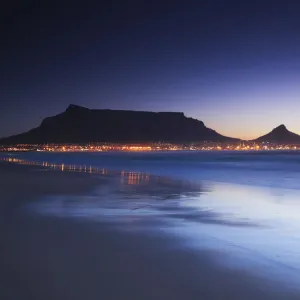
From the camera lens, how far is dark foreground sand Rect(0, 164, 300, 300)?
539 centimetres

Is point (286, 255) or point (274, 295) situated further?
point (286, 255)

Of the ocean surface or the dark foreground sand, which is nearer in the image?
the dark foreground sand

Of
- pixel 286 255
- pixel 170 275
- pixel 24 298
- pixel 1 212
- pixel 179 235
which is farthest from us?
pixel 1 212

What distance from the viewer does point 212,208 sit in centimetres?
1361

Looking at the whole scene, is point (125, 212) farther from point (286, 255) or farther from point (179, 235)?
point (286, 255)

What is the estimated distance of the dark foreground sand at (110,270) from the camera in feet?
17.7

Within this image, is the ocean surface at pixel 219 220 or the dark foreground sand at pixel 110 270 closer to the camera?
the dark foreground sand at pixel 110 270

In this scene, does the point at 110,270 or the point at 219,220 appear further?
the point at 219,220

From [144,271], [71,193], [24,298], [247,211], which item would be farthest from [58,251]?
[71,193]

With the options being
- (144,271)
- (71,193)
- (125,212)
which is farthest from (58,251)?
(71,193)

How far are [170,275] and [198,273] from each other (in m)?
0.42

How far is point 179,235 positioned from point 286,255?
8.09 ft

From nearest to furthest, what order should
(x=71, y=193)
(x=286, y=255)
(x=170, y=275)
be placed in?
(x=170, y=275) → (x=286, y=255) → (x=71, y=193)

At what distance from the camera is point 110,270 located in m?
6.40
